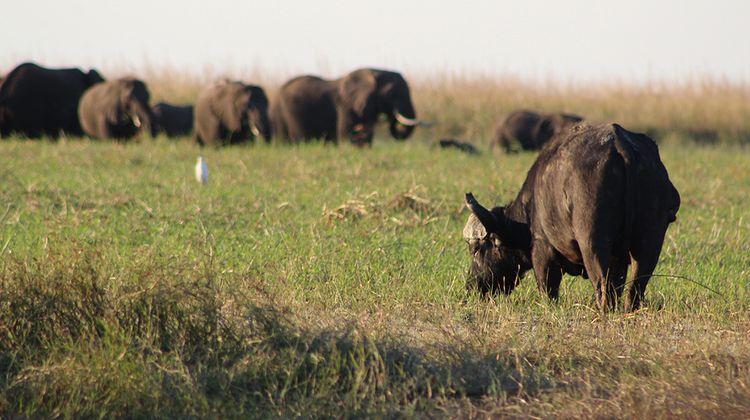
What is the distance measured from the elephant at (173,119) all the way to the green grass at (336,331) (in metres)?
12.1

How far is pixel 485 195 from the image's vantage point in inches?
524

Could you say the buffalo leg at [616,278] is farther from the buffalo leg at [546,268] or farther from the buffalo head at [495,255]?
the buffalo head at [495,255]

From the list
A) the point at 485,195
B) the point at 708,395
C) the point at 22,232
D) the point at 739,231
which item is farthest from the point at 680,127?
the point at 708,395

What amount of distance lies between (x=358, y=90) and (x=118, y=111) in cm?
439

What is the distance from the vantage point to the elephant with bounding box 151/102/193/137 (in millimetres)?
22750

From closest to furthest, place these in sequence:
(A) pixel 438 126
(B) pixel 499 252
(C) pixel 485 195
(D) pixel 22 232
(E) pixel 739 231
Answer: (B) pixel 499 252
(D) pixel 22 232
(E) pixel 739 231
(C) pixel 485 195
(A) pixel 438 126

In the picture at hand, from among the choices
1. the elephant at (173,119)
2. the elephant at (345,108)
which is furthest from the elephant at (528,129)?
the elephant at (173,119)

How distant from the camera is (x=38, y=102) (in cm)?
2078

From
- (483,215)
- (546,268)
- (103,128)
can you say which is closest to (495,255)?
(483,215)

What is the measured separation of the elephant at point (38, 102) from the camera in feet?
67.3

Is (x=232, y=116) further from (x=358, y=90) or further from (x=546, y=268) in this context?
(x=546, y=268)

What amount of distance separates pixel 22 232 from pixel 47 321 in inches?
162

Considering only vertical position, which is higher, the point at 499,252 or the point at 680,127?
the point at 499,252

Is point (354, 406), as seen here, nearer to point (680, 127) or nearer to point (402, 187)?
point (402, 187)
